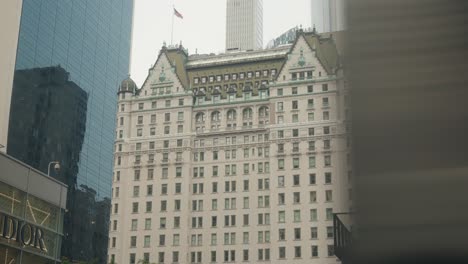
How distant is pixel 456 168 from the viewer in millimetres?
6184

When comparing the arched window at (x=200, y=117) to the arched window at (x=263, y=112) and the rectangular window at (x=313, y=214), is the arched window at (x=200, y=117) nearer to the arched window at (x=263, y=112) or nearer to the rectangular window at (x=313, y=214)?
the arched window at (x=263, y=112)

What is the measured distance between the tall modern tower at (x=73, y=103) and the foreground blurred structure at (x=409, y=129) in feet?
408

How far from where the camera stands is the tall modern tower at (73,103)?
436ft

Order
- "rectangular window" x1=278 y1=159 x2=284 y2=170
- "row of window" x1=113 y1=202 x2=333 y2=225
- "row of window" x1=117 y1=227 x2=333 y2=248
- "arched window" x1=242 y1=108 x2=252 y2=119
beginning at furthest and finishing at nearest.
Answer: "arched window" x1=242 y1=108 x2=252 y2=119
"rectangular window" x1=278 y1=159 x2=284 y2=170
"row of window" x1=113 y1=202 x2=333 y2=225
"row of window" x1=117 y1=227 x2=333 y2=248

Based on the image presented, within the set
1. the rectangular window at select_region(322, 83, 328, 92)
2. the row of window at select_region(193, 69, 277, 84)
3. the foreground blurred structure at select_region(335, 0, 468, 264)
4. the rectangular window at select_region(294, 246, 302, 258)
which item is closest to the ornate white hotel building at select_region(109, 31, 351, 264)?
the rectangular window at select_region(294, 246, 302, 258)

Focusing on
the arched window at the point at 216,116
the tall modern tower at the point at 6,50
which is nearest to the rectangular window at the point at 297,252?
the arched window at the point at 216,116

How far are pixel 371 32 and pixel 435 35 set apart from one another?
0.58 meters

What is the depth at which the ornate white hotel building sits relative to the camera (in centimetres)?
10506

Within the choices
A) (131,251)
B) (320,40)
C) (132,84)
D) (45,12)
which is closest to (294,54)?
(320,40)

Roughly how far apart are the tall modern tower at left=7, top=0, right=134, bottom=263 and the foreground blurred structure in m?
124

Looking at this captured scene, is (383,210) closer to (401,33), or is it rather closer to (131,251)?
(401,33)

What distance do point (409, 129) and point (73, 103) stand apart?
144 meters

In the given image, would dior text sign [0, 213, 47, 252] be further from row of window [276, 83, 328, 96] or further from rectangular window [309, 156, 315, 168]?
row of window [276, 83, 328, 96]

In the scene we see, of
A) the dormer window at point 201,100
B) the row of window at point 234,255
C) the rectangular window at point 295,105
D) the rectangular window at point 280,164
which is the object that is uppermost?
the dormer window at point 201,100
